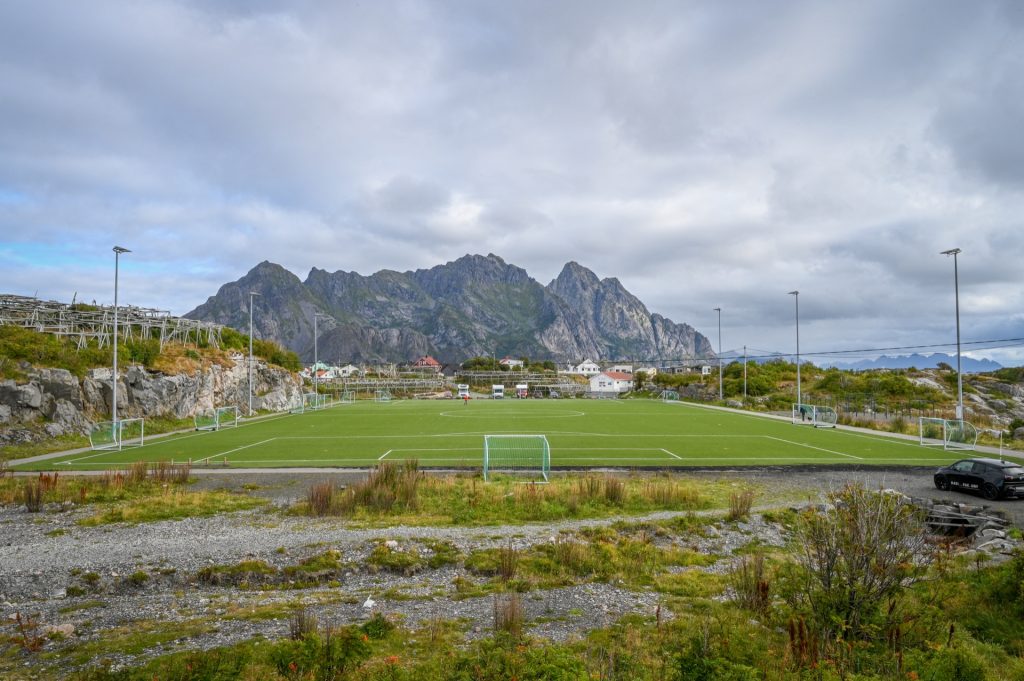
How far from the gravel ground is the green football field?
8.50m

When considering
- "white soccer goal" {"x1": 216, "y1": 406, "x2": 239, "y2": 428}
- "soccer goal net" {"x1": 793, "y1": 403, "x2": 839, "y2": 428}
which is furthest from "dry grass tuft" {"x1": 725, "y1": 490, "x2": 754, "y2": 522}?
"white soccer goal" {"x1": 216, "y1": 406, "x2": 239, "y2": 428}

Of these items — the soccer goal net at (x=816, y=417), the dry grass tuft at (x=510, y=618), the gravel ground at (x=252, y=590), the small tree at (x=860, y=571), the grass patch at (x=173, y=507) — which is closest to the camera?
the small tree at (x=860, y=571)

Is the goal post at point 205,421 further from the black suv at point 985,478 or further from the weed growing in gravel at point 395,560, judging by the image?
the black suv at point 985,478

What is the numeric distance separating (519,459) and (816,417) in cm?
2658

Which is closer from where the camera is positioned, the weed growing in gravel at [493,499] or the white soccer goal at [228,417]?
the weed growing in gravel at [493,499]

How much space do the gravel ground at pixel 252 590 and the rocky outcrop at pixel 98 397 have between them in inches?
692

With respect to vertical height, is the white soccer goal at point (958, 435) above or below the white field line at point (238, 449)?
above

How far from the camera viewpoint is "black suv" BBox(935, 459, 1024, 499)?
15.5 metres

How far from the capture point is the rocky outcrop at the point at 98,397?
28.2 metres

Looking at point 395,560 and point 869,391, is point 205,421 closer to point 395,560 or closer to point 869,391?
point 395,560

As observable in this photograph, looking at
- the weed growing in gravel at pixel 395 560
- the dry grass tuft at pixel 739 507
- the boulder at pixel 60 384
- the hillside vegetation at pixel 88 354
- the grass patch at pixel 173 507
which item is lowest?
the grass patch at pixel 173 507

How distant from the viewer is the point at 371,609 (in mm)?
8570

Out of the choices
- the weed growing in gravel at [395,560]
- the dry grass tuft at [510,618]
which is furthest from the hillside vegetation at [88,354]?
the dry grass tuft at [510,618]

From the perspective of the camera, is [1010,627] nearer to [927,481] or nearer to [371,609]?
[371,609]
